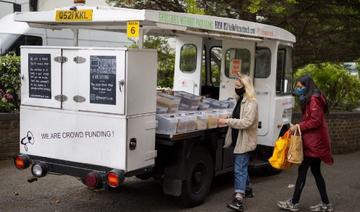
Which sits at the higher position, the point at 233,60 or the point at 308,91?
the point at 233,60

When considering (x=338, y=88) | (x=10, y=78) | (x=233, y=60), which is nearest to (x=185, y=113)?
(x=233, y=60)

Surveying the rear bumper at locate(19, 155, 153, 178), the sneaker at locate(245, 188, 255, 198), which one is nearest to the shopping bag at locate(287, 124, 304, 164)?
the sneaker at locate(245, 188, 255, 198)

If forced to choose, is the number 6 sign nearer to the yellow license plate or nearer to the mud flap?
the yellow license plate

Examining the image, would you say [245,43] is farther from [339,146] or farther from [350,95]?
[350,95]

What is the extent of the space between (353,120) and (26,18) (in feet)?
26.5

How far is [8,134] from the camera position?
29.8ft

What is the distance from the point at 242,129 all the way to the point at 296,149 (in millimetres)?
715

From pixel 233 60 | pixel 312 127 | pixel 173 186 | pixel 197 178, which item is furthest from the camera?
pixel 233 60

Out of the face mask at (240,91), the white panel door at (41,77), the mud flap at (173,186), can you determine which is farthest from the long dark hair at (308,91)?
the white panel door at (41,77)

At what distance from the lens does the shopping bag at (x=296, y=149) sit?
20.8 feet

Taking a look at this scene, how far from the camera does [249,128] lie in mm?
6621

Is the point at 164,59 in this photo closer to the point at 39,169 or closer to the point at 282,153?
the point at 282,153

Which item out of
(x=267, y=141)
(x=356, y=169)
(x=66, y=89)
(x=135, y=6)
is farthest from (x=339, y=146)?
(x=66, y=89)

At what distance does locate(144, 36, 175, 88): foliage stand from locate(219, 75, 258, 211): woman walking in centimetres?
524
